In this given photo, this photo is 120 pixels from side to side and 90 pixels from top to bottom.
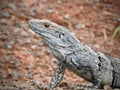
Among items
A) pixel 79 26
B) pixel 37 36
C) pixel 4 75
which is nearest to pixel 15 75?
pixel 4 75

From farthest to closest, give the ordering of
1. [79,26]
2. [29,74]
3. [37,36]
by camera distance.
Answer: [79,26]
[37,36]
[29,74]

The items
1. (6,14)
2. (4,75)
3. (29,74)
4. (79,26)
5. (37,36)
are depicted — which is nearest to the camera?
(4,75)

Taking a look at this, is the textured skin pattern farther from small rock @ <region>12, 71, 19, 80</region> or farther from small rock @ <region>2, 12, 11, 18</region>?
small rock @ <region>2, 12, 11, 18</region>

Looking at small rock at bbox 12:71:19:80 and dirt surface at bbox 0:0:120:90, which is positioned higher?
dirt surface at bbox 0:0:120:90

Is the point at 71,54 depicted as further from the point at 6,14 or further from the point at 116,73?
the point at 6,14

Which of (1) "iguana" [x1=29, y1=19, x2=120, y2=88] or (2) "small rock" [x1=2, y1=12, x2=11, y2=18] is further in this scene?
(2) "small rock" [x1=2, y1=12, x2=11, y2=18]

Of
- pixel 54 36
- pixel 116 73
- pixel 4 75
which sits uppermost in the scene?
→ pixel 54 36

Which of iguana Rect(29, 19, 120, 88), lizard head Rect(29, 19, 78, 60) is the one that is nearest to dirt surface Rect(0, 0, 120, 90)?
iguana Rect(29, 19, 120, 88)

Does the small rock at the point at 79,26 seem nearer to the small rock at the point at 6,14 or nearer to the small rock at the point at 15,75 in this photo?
the small rock at the point at 6,14

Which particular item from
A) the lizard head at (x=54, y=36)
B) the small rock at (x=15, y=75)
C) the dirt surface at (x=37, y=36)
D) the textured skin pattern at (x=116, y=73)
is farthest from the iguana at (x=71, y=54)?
the small rock at (x=15, y=75)

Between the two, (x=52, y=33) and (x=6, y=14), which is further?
(x=6, y=14)
